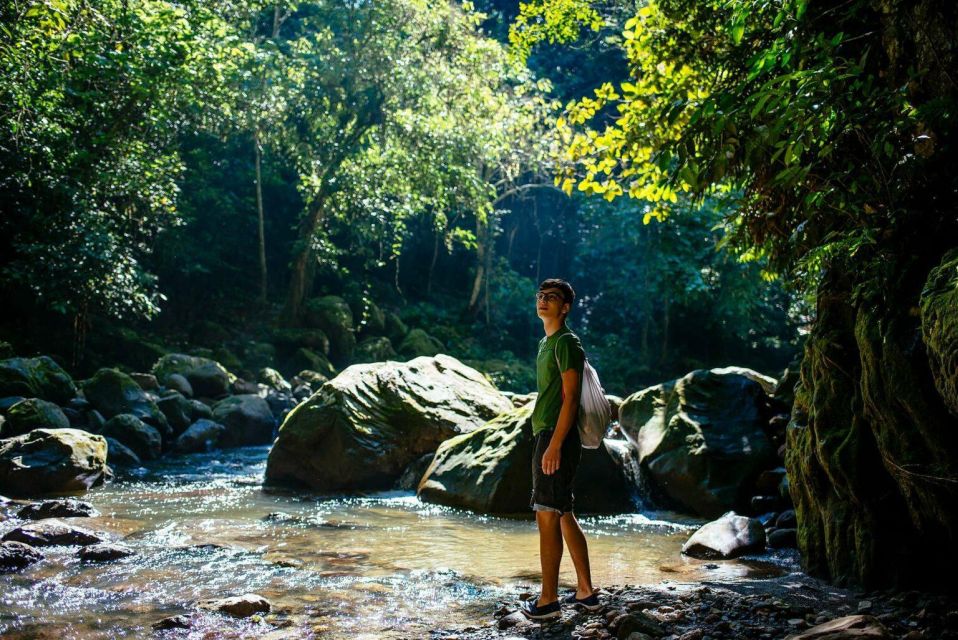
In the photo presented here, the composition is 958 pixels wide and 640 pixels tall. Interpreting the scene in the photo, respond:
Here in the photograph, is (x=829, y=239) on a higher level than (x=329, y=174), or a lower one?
lower

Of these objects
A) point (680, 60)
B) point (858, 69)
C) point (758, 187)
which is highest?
point (680, 60)

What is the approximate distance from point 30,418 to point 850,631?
983 cm

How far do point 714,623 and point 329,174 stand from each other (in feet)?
57.4

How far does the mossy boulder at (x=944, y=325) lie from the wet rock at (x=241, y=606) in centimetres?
362

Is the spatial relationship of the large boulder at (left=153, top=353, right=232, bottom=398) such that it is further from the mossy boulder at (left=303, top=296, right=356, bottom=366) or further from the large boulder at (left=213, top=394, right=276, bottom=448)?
the mossy boulder at (left=303, top=296, right=356, bottom=366)

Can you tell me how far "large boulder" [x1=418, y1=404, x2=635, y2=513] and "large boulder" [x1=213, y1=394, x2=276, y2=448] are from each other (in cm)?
533

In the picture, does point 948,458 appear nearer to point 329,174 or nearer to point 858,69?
point 858,69

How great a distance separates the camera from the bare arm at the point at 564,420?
3971mm

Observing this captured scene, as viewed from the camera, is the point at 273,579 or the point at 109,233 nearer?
the point at 273,579

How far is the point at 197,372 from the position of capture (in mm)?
15039

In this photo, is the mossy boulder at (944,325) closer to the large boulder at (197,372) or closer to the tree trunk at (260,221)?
the large boulder at (197,372)

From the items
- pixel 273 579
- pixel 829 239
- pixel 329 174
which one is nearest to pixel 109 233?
pixel 329 174

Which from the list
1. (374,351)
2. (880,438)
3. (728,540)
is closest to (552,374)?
(880,438)

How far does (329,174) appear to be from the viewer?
63.9 ft
